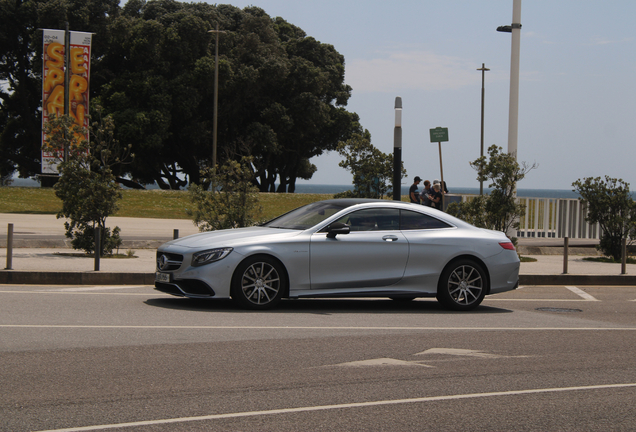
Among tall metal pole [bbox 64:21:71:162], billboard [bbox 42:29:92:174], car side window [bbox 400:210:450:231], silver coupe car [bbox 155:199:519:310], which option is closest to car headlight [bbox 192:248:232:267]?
silver coupe car [bbox 155:199:519:310]

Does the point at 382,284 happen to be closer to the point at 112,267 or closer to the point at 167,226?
the point at 112,267

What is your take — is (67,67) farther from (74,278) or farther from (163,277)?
(163,277)

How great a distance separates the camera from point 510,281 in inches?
426

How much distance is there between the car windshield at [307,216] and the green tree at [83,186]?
20.2ft

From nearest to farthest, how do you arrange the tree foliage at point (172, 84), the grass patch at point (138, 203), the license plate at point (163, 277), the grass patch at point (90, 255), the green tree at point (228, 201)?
the license plate at point (163, 277) → the grass patch at point (90, 255) → the green tree at point (228, 201) → the grass patch at point (138, 203) → the tree foliage at point (172, 84)

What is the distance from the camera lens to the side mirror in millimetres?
9898

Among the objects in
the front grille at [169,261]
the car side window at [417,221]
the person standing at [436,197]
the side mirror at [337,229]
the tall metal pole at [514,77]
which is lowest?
the front grille at [169,261]

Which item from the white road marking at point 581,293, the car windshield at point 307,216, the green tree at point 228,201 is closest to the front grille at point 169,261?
the car windshield at point 307,216

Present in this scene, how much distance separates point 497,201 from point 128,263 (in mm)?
9049

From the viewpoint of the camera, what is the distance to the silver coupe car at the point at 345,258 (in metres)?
9.50

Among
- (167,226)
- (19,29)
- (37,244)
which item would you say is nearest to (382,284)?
(37,244)

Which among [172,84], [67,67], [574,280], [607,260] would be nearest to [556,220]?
[607,260]

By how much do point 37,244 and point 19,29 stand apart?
3341cm

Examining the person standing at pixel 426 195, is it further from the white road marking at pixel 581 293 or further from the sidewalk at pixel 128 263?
the white road marking at pixel 581 293
